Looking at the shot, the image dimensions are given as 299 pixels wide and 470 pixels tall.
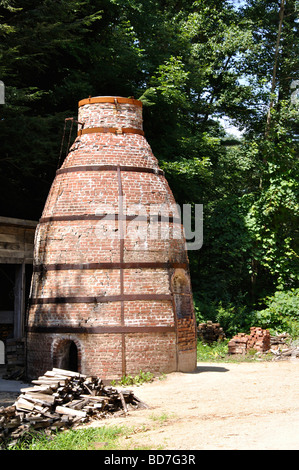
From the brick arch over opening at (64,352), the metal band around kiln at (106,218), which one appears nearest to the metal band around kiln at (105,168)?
the metal band around kiln at (106,218)

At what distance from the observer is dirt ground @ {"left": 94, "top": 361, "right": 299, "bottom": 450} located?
24.1 feet

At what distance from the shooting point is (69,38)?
17.4m

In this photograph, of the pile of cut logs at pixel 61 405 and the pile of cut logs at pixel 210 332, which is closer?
the pile of cut logs at pixel 61 405

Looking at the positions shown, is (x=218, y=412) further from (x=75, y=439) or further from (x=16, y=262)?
(x=16, y=262)

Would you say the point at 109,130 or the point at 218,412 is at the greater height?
the point at 109,130

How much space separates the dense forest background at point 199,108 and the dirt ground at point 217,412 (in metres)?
7.41

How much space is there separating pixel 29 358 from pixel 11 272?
6.50 m

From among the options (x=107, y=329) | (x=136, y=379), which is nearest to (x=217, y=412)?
(x=136, y=379)

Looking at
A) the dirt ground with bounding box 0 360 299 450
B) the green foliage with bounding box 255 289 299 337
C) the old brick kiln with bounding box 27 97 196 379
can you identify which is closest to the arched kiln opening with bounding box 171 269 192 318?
the old brick kiln with bounding box 27 97 196 379

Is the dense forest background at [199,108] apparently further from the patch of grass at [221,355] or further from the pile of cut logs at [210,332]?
the patch of grass at [221,355]

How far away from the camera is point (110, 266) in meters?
12.0

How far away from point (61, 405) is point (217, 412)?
228cm

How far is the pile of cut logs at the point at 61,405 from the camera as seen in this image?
814cm

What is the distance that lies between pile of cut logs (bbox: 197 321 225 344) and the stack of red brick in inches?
69.1
